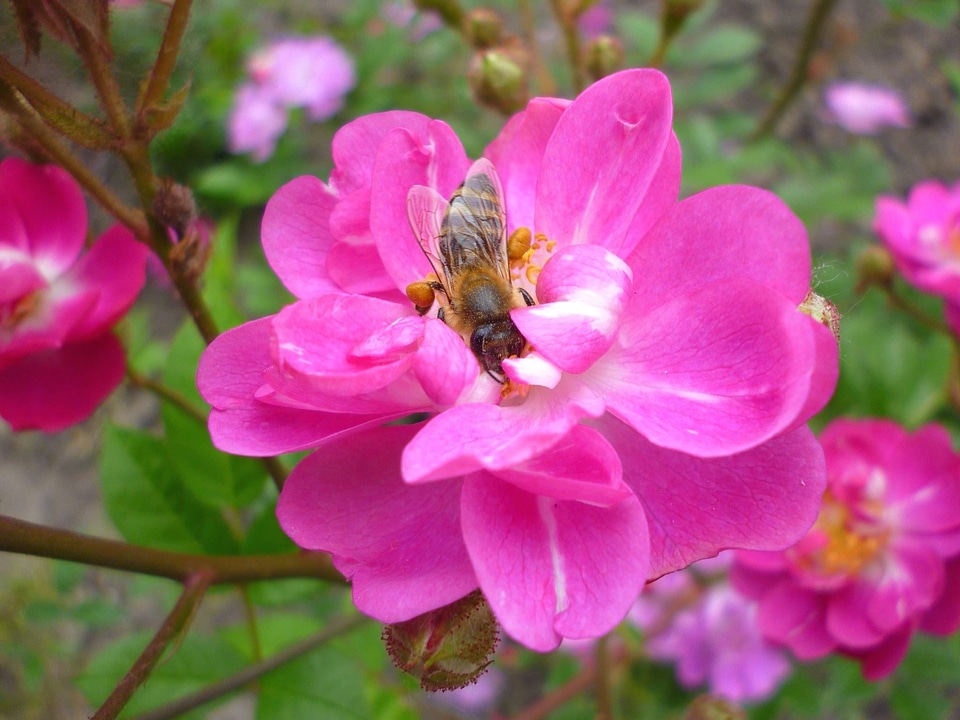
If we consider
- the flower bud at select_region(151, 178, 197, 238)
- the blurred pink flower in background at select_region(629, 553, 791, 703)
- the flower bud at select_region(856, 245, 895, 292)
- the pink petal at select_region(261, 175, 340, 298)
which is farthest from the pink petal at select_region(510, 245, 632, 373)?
the blurred pink flower in background at select_region(629, 553, 791, 703)

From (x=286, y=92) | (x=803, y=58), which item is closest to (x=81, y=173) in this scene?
(x=803, y=58)

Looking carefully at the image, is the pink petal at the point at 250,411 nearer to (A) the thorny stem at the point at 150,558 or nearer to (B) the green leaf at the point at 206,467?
(A) the thorny stem at the point at 150,558

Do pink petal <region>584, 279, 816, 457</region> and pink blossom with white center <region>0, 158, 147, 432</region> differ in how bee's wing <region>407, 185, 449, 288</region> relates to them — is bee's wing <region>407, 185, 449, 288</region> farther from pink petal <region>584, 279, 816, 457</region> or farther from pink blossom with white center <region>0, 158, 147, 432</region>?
pink blossom with white center <region>0, 158, 147, 432</region>

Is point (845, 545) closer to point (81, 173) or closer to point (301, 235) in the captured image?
point (301, 235)

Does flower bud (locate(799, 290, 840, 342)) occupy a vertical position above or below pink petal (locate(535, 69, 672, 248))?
below

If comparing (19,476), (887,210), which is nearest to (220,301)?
(887,210)

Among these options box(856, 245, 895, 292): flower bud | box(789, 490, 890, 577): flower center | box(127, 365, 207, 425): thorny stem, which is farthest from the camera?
box(856, 245, 895, 292): flower bud

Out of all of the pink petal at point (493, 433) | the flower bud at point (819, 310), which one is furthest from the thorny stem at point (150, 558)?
the flower bud at point (819, 310)

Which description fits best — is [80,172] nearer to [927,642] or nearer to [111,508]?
[111,508]

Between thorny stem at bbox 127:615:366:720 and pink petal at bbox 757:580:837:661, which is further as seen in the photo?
pink petal at bbox 757:580:837:661
